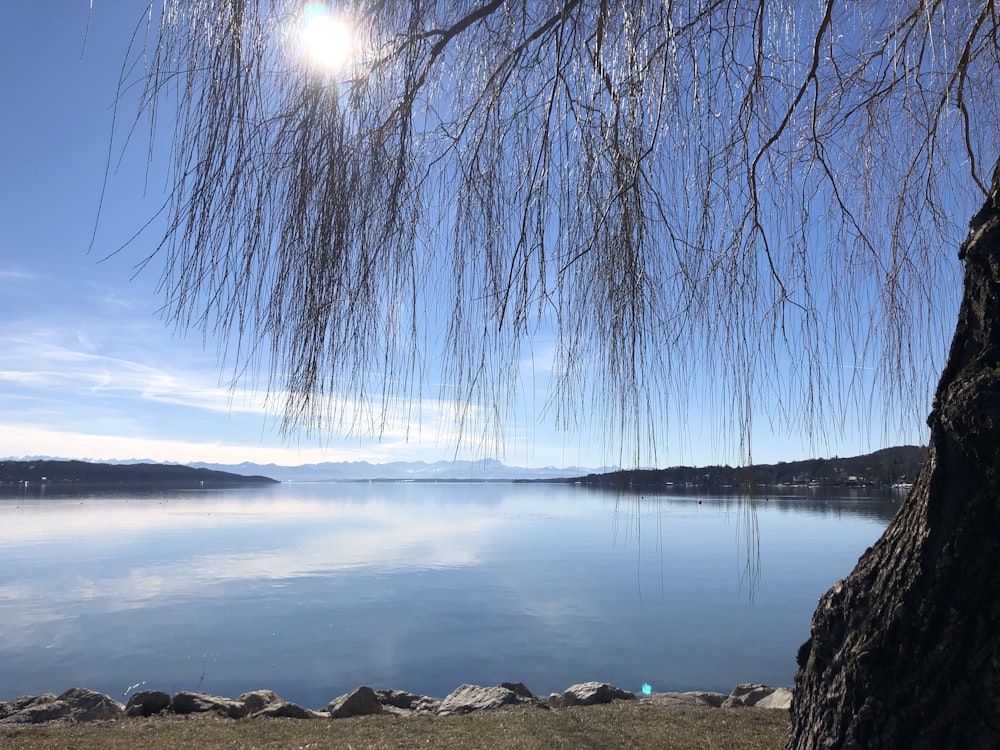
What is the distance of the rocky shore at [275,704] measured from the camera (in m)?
6.69

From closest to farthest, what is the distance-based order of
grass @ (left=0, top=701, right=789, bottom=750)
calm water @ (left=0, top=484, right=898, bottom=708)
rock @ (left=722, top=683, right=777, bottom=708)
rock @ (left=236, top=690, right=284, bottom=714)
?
grass @ (left=0, top=701, right=789, bottom=750), rock @ (left=236, top=690, right=284, bottom=714), rock @ (left=722, top=683, right=777, bottom=708), calm water @ (left=0, top=484, right=898, bottom=708)

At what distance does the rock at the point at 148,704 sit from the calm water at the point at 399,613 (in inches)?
67.4

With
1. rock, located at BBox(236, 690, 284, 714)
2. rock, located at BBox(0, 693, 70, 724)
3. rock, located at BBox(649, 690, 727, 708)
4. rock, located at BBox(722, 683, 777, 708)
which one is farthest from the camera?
rock, located at BBox(722, 683, 777, 708)

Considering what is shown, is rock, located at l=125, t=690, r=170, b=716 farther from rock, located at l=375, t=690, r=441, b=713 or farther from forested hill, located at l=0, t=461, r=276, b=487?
forested hill, located at l=0, t=461, r=276, b=487

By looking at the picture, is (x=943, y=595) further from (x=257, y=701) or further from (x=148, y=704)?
(x=148, y=704)

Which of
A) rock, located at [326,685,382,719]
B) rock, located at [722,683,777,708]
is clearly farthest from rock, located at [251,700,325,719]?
rock, located at [722,683,777,708]

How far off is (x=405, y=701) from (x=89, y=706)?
10.7 ft

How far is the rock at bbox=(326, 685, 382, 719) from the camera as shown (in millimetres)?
6863

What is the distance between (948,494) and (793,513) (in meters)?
42.2

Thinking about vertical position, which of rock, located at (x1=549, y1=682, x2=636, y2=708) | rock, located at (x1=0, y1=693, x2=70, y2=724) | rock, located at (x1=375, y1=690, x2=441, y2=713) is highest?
rock, located at (x1=549, y1=682, x2=636, y2=708)

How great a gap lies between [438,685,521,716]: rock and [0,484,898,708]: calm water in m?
1.81

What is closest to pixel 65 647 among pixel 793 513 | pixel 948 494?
pixel 948 494

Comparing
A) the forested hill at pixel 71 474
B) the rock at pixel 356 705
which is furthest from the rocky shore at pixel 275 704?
the forested hill at pixel 71 474

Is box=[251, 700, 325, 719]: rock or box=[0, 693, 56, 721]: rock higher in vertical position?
box=[251, 700, 325, 719]: rock
